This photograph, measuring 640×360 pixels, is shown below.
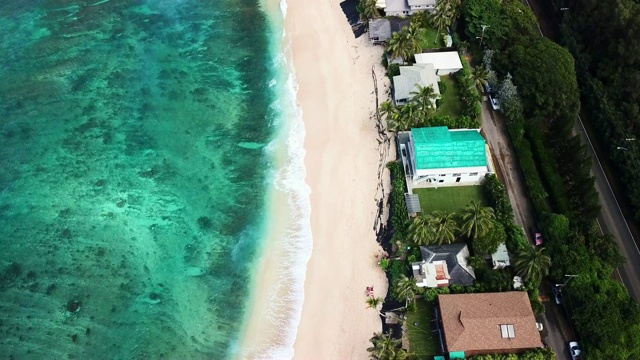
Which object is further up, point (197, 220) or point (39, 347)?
point (197, 220)

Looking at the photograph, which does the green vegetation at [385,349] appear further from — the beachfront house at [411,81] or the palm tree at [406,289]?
the beachfront house at [411,81]

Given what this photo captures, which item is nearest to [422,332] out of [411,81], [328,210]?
[328,210]

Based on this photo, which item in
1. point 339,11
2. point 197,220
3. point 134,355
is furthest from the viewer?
point 339,11

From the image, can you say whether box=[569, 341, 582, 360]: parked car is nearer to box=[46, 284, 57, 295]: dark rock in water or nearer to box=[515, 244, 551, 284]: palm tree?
box=[515, 244, 551, 284]: palm tree

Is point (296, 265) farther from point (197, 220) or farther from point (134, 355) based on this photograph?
point (134, 355)

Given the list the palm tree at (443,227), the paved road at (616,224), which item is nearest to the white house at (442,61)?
the paved road at (616,224)

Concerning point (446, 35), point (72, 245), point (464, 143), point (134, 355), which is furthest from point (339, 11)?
point (134, 355)
